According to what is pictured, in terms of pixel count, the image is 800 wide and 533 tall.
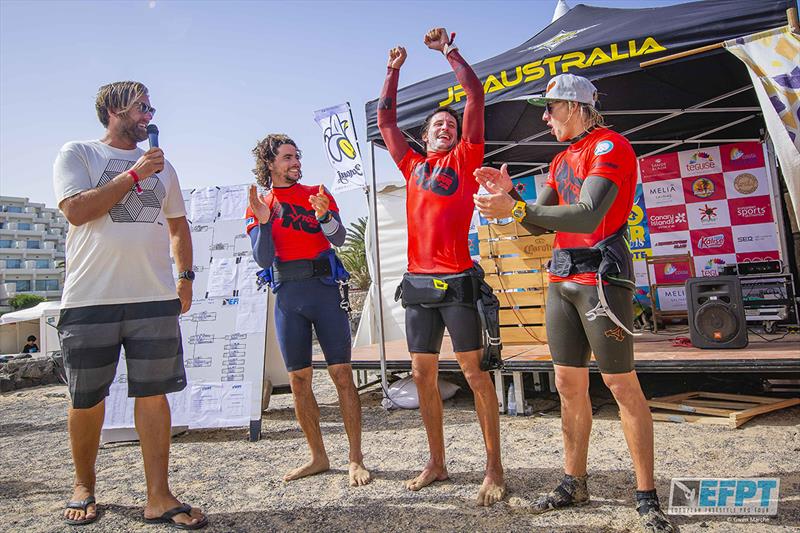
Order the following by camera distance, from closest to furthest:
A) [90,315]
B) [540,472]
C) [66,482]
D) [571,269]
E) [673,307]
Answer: [571,269]
[90,315]
[540,472]
[66,482]
[673,307]

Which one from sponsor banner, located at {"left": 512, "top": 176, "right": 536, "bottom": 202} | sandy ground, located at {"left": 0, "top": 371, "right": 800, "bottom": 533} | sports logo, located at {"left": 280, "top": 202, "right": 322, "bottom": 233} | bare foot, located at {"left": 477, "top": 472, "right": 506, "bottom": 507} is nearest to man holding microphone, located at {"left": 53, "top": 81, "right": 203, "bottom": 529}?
sandy ground, located at {"left": 0, "top": 371, "right": 800, "bottom": 533}

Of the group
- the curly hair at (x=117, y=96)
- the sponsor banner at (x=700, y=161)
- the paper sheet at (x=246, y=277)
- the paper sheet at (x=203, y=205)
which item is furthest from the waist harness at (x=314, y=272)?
the sponsor banner at (x=700, y=161)

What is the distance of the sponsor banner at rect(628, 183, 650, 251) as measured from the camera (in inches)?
311

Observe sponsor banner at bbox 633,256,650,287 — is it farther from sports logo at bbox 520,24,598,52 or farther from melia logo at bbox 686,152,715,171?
sports logo at bbox 520,24,598,52

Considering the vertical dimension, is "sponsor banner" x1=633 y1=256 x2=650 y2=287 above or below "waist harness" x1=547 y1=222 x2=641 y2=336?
above

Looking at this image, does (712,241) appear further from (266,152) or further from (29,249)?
(29,249)

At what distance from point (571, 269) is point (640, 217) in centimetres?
661

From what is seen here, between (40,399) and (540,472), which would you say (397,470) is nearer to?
(540,472)

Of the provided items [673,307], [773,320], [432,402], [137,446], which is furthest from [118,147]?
[673,307]

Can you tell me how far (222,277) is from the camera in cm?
493

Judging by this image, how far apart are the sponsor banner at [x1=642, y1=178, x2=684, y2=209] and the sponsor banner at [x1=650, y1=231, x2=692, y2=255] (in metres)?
0.50

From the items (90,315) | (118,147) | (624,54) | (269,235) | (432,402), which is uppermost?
(624,54)

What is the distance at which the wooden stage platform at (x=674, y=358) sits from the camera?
3639mm

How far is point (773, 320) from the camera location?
6043 mm
